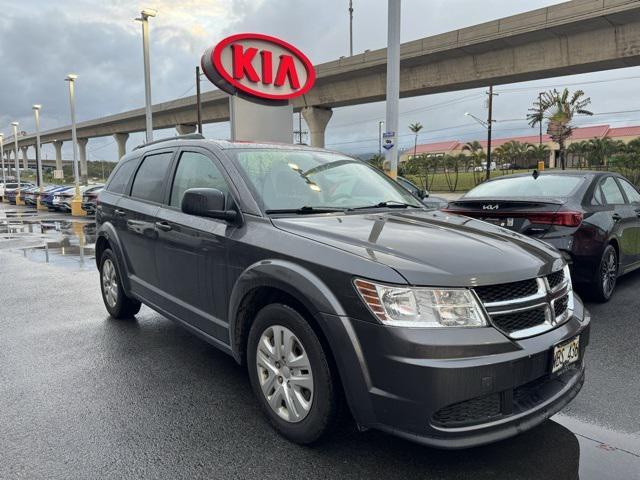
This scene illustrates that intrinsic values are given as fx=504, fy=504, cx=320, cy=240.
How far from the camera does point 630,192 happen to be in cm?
706

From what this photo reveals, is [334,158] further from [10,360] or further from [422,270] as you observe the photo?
[10,360]

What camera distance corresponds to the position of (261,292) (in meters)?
3.05

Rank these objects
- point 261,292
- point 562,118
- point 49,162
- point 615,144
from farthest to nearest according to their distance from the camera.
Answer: point 49,162, point 562,118, point 615,144, point 261,292

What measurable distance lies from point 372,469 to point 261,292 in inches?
45.6

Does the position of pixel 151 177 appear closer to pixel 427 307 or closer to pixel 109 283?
pixel 109 283

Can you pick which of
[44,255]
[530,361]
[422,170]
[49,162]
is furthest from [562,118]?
[49,162]

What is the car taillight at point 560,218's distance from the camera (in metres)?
5.43

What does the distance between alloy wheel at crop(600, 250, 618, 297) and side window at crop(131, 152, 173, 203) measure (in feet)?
15.8

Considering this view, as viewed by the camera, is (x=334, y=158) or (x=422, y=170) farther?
(x=422, y=170)

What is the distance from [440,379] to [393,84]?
29.8 feet

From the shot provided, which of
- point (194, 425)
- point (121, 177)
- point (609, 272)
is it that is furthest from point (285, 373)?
point (609, 272)

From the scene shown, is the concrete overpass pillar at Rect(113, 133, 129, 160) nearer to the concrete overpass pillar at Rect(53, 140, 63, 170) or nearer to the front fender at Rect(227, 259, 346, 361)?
the concrete overpass pillar at Rect(53, 140, 63, 170)

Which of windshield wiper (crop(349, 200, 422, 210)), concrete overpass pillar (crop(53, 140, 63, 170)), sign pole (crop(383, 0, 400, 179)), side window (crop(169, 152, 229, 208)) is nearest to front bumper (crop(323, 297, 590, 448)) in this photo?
windshield wiper (crop(349, 200, 422, 210))

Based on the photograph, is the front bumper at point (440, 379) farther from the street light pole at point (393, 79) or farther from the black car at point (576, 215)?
the street light pole at point (393, 79)
